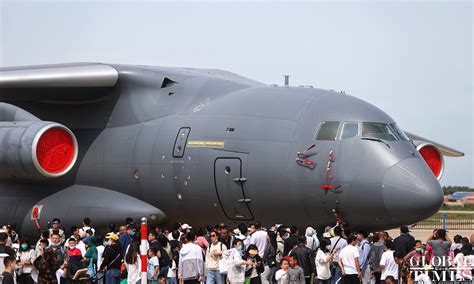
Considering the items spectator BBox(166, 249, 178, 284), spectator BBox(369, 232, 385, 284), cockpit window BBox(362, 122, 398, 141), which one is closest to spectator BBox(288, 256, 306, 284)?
spectator BBox(369, 232, 385, 284)

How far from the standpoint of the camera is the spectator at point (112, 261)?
12547 millimetres

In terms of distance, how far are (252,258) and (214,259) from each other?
0.59 meters

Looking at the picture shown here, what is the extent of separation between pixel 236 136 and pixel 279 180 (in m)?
1.17

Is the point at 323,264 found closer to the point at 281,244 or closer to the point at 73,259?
the point at 281,244

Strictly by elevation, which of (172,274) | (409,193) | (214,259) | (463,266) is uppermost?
(409,193)

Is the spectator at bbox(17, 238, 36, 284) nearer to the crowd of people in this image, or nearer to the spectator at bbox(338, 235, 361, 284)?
the crowd of people

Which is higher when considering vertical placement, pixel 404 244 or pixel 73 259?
pixel 404 244

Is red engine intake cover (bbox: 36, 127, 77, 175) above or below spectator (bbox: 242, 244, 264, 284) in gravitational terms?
above

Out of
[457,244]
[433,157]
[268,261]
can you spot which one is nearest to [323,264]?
[268,261]

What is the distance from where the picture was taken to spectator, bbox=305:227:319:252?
45.5 ft

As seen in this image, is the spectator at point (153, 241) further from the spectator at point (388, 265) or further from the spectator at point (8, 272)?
the spectator at point (388, 265)

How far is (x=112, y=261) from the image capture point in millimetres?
12609

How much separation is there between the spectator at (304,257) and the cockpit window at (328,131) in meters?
2.02

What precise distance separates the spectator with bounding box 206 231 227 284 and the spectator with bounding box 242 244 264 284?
344 mm
